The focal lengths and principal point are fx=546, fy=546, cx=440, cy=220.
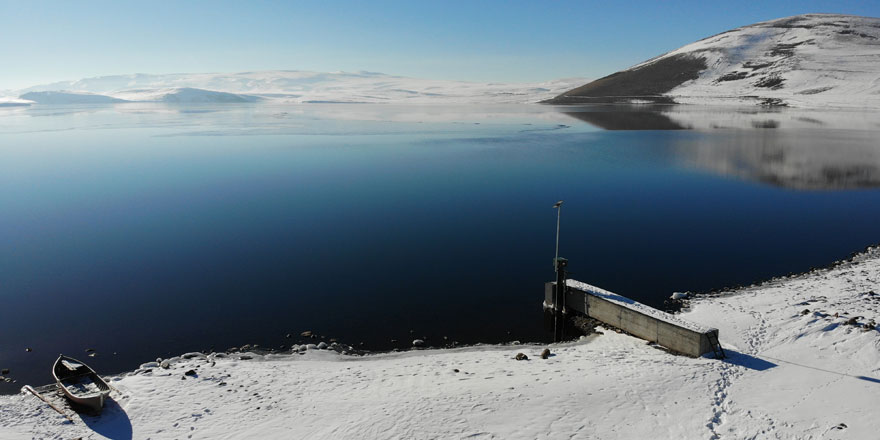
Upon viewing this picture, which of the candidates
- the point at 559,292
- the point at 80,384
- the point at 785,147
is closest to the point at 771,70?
the point at 785,147

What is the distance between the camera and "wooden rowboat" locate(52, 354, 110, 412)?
399 inches

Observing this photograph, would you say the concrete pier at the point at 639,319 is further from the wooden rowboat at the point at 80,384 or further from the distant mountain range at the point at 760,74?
the distant mountain range at the point at 760,74

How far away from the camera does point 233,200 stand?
92.5 ft

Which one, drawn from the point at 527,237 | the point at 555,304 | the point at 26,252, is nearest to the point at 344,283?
the point at 555,304

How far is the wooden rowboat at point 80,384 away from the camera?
1014 cm

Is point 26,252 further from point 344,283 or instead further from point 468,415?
point 468,415

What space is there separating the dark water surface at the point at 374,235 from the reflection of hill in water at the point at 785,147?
1.30 feet

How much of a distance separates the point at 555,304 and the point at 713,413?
20.2 feet

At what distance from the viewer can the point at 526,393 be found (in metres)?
10.6

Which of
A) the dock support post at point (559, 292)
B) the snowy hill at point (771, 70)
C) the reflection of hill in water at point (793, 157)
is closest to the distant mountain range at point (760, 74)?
the snowy hill at point (771, 70)

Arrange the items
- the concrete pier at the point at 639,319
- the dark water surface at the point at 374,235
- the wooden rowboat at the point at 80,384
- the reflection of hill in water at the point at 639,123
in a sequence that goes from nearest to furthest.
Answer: the wooden rowboat at the point at 80,384 → the concrete pier at the point at 639,319 → the dark water surface at the point at 374,235 → the reflection of hill in water at the point at 639,123

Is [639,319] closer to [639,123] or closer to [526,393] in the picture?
[526,393]

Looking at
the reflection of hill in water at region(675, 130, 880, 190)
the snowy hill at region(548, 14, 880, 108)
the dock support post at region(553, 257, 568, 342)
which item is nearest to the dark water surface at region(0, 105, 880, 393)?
the reflection of hill in water at region(675, 130, 880, 190)

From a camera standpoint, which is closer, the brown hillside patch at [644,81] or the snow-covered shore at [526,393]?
the snow-covered shore at [526,393]
